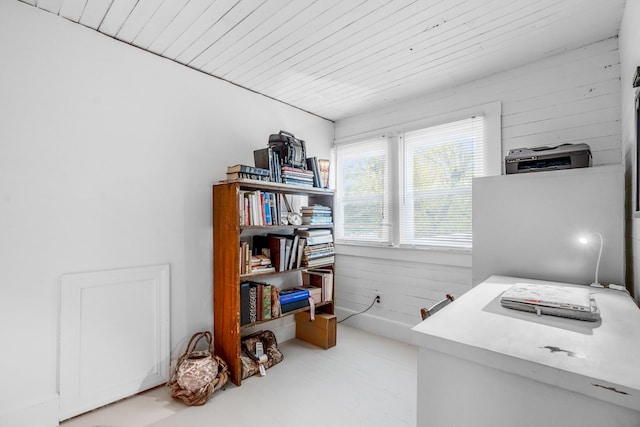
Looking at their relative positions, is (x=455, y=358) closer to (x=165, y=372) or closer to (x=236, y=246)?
(x=236, y=246)

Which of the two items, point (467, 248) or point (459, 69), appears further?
point (467, 248)

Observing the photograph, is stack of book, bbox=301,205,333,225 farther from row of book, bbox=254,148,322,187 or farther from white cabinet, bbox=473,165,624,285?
white cabinet, bbox=473,165,624,285

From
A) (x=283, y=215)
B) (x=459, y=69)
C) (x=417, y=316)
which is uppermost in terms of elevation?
(x=459, y=69)

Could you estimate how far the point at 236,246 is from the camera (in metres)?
2.37

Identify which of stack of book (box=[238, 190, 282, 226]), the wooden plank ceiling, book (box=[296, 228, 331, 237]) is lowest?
book (box=[296, 228, 331, 237])

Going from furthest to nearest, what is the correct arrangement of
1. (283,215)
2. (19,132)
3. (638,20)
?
(283,215) < (19,132) < (638,20)

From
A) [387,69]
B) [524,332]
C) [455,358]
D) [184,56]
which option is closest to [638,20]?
[387,69]

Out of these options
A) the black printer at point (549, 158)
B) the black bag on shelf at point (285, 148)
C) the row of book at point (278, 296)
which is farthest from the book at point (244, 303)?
the black printer at point (549, 158)

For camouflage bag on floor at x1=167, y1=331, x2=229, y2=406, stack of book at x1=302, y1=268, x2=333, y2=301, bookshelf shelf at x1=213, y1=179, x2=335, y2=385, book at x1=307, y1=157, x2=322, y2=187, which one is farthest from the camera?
stack of book at x1=302, y1=268, x2=333, y2=301

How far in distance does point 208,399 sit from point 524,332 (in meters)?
2.05

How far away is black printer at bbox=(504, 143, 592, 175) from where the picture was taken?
74.0 inches

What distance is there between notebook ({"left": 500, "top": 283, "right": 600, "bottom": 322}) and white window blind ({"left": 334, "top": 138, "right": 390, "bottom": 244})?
202 centimetres

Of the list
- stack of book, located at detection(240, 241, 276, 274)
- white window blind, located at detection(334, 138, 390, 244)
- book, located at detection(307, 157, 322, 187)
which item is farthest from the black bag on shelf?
white window blind, located at detection(334, 138, 390, 244)

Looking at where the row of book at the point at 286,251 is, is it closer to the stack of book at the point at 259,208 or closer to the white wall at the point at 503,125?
the stack of book at the point at 259,208
